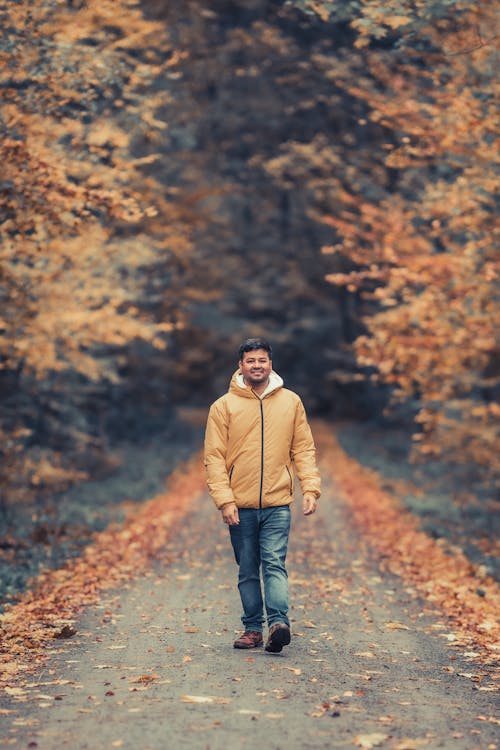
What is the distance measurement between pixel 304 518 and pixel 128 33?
8.07 m

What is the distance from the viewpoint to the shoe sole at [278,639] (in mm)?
6840

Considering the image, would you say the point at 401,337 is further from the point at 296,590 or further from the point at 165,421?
the point at 165,421

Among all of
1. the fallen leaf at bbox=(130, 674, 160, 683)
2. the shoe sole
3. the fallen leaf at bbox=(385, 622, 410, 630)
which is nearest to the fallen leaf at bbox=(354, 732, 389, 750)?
the fallen leaf at bbox=(130, 674, 160, 683)

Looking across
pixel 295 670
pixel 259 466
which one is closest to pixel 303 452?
pixel 259 466

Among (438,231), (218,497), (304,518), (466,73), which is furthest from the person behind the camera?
(304,518)

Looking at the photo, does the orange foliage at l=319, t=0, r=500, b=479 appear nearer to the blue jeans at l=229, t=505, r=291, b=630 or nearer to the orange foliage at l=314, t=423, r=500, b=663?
the orange foliage at l=314, t=423, r=500, b=663

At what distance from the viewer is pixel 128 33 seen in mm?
14703

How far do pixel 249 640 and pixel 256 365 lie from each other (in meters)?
2.02

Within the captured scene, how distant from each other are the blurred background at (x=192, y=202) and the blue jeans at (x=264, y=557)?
13.7 ft

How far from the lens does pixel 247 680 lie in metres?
6.16

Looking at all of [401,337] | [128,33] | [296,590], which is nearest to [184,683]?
[296,590]

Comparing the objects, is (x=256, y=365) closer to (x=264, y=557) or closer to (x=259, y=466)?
(x=259, y=466)

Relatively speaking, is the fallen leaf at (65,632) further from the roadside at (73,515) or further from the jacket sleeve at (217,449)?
the jacket sleeve at (217,449)

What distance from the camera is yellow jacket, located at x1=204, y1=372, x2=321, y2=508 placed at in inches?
276
